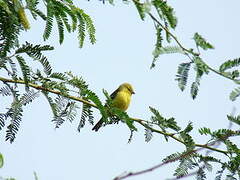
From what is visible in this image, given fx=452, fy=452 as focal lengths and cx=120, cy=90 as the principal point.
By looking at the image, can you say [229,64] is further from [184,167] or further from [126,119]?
[184,167]

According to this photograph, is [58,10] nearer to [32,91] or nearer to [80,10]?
[80,10]

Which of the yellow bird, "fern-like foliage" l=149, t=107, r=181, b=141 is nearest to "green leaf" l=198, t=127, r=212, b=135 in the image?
"fern-like foliage" l=149, t=107, r=181, b=141

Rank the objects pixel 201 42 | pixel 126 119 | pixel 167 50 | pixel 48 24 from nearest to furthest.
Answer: pixel 167 50, pixel 201 42, pixel 126 119, pixel 48 24

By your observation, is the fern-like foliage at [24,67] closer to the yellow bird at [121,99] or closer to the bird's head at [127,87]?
the yellow bird at [121,99]

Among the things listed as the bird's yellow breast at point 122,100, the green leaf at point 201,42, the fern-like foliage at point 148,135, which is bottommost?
the fern-like foliage at point 148,135

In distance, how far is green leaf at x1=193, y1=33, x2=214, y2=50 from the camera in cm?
253

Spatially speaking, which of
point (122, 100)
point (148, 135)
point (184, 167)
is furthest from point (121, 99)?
point (184, 167)

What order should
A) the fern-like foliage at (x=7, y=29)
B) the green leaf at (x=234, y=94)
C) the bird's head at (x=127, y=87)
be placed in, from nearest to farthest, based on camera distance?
1. the green leaf at (x=234, y=94)
2. the fern-like foliage at (x=7, y=29)
3. the bird's head at (x=127, y=87)

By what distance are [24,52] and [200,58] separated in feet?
4.04

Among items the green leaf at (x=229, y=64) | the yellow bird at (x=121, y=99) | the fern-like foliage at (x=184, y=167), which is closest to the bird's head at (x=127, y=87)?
the yellow bird at (x=121, y=99)

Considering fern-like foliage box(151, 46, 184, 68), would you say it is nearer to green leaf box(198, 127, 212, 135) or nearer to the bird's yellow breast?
green leaf box(198, 127, 212, 135)

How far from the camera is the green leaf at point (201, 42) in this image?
2.53 metres

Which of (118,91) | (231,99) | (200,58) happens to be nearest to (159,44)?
(200,58)

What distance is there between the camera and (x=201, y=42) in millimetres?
2545
